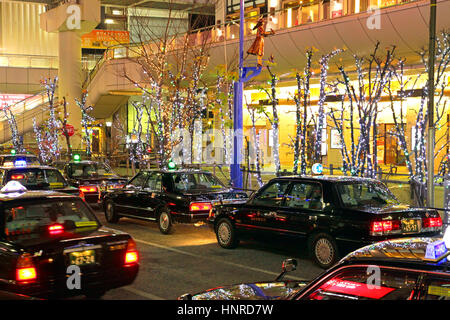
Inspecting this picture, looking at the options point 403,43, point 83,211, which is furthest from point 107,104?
point 83,211

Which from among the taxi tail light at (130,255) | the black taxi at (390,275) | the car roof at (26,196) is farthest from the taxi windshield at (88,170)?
the black taxi at (390,275)

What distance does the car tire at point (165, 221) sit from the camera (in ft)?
40.1

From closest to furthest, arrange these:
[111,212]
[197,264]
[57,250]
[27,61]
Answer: [57,250], [197,264], [111,212], [27,61]

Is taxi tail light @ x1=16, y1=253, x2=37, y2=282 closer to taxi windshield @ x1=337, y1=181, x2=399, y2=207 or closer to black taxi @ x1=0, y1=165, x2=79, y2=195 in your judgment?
taxi windshield @ x1=337, y1=181, x2=399, y2=207

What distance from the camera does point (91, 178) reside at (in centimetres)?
1675

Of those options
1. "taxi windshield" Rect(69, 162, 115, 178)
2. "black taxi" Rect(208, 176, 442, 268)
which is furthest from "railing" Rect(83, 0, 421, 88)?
"black taxi" Rect(208, 176, 442, 268)

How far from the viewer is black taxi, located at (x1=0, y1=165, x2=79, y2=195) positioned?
13055 millimetres

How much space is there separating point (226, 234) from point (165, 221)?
80.8 inches

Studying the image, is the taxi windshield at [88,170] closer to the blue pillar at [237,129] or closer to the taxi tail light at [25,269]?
the blue pillar at [237,129]

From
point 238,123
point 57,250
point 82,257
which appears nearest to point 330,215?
point 82,257

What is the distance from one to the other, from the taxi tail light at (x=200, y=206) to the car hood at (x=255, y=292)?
7.02m

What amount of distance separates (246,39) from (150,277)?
17.5 meters

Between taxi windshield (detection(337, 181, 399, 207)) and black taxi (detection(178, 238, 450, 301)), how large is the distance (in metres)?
5.08

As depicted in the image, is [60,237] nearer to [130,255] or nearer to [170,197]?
[130,255]
